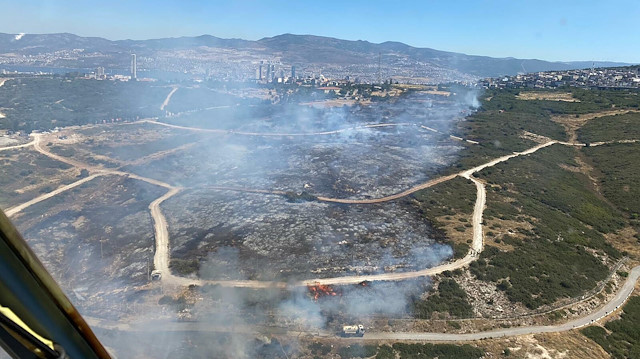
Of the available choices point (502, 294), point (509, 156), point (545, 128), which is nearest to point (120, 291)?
point (502, 294)

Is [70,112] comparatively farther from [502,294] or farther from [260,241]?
[502,294]

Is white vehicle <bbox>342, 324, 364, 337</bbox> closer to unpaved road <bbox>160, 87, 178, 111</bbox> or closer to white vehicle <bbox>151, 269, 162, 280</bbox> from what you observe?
white vehicle <bbox>151, 269, 162, 280</bbox>

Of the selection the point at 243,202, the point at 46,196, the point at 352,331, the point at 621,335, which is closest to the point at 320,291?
the point at 352,331

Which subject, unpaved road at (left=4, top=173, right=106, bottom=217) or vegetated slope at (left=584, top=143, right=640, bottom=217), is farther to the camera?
vegetated slope at (left=584, top=143, right=640, bottom=217)

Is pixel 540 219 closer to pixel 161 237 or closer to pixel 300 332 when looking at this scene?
pixel 300 332

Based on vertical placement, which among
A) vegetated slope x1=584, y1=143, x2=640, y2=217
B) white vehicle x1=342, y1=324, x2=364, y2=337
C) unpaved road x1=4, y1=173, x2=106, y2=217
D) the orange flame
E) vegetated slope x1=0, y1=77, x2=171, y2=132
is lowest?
white vehicle x1=342, y1=324, x2=364, y2=337

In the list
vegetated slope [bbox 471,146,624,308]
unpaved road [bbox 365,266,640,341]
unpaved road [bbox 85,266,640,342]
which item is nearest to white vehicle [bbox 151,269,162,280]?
unpaved road [bbox 85,266,640,342]

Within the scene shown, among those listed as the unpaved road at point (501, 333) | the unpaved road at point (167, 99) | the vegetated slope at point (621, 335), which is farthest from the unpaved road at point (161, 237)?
the unpaved road at point (167, 99)

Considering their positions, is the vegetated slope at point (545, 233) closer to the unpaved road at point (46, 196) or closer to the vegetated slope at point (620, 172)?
the vegetated slope at point (620, 172)
